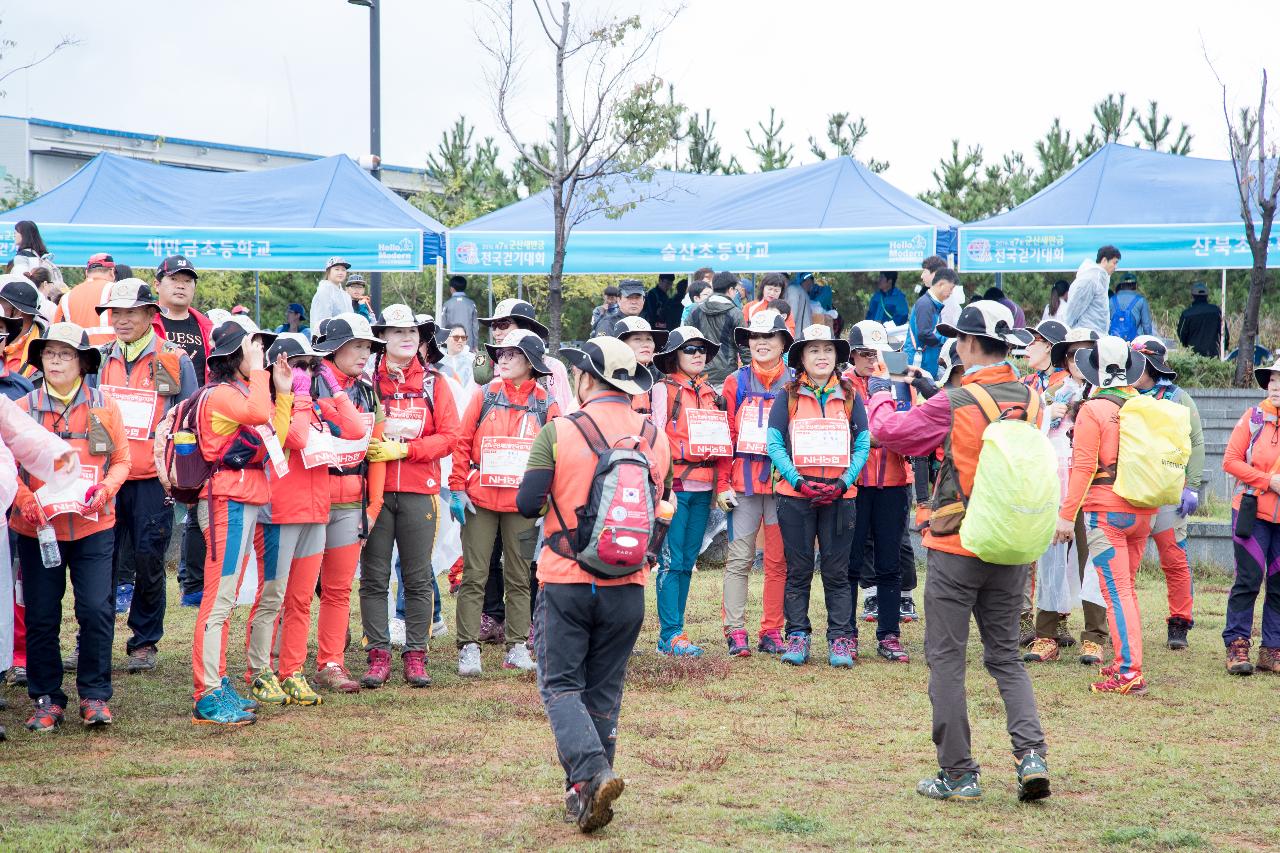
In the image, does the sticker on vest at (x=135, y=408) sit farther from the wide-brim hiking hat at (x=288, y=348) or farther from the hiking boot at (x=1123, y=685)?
the hiking boot at (x=1123, y=685)

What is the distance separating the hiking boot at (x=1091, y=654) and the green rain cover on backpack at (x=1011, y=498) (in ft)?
12.1

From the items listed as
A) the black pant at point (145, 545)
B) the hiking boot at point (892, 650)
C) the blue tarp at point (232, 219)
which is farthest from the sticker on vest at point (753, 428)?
the blue tarp at point (232, 219)

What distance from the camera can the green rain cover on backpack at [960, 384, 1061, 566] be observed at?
5730 millimetres

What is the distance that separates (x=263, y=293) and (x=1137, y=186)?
17779mm

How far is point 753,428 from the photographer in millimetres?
9133

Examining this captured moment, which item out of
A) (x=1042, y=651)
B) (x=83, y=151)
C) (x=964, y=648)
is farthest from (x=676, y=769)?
(x=83, y=151)

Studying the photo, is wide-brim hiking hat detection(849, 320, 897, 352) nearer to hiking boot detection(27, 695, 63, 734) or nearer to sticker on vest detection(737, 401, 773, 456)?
sticker on vest detection(737, 401, 773, 456)

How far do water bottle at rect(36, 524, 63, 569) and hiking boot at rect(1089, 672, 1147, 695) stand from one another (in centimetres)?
617

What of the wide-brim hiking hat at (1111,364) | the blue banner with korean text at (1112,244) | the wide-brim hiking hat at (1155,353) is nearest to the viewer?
the wide-brim hiking hat at (1111,364)

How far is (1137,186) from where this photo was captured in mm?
18250

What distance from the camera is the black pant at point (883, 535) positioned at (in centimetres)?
909

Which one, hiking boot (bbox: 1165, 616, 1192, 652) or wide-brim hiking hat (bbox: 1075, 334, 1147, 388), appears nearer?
wide-brim hiking hat (bbox: 1075, 334, 1147, 388)

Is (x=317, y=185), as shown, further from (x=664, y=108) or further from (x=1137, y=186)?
(x=1137, y=186)

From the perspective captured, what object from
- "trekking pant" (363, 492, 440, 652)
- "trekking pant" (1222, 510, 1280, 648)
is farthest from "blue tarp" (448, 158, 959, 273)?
"trekking pant" (363, 492, 440, 652)
